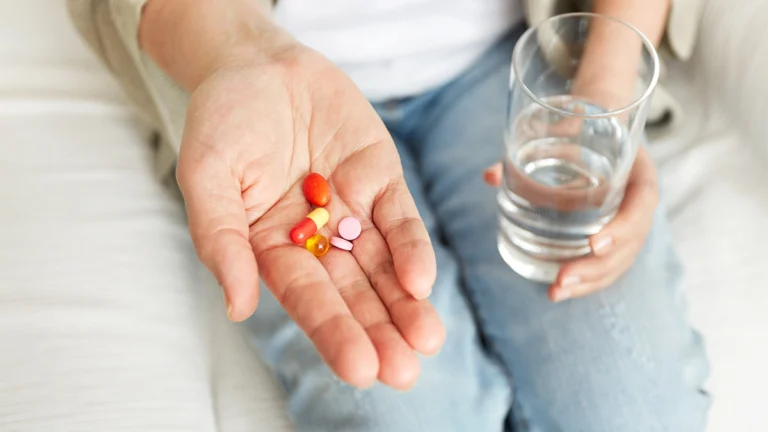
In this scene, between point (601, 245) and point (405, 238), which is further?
point (601, 245)

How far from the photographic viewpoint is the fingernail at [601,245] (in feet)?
2.24

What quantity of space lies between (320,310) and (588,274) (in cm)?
29

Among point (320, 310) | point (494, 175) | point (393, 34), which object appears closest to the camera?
point (320, 310)

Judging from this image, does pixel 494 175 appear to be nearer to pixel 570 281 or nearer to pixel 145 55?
pixel 570 281

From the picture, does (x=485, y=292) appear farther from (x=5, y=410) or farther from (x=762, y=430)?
(x=5, y=410)

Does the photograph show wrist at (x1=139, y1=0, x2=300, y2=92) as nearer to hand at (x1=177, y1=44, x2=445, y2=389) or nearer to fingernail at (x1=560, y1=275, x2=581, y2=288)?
hand at (x1=177, y1=44, x2=445, y2=389)

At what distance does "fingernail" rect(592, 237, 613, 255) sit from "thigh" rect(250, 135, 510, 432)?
0.14 m

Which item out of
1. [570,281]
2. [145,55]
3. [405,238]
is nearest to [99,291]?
[145,55]

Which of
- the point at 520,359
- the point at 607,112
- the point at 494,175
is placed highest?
the point at 607,112

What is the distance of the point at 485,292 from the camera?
75cm

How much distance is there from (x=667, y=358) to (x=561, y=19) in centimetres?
34

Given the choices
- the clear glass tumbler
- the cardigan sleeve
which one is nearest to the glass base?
the clear glass tumbler

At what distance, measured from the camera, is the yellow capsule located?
0.60 m

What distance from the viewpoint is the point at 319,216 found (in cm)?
60
